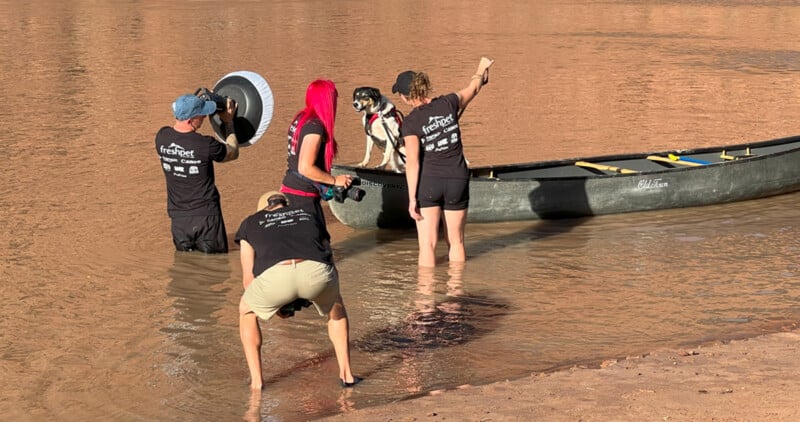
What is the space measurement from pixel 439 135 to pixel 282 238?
3.39 m

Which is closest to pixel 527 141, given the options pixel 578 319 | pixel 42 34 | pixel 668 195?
pixel 668 195

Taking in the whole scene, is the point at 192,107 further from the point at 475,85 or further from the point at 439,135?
the point at 475,85

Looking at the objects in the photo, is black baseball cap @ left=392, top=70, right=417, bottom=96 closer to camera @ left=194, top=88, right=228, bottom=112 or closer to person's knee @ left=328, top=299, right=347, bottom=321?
camera @ left=194, top=88, right=228, bottom=112

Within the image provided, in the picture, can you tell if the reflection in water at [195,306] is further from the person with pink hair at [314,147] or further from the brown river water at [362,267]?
the person with pink hair at [314,147]

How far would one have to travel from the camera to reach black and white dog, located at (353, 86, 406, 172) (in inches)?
495

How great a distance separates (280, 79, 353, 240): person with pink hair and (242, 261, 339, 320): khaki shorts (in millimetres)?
1539

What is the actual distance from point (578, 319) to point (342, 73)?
20.3m

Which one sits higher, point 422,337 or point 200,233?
point 200,233

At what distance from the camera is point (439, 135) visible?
1038cm

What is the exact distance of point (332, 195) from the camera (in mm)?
9328

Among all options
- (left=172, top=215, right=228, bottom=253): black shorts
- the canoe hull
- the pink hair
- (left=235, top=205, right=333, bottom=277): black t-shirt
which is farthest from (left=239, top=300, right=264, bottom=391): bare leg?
the canoe hull

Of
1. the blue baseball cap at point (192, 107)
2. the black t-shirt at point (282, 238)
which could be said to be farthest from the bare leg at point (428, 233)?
the black t-shirt at point (282, 238)

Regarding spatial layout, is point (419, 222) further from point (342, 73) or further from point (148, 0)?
point (148, 0)

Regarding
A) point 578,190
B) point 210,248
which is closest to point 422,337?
point 210,248
